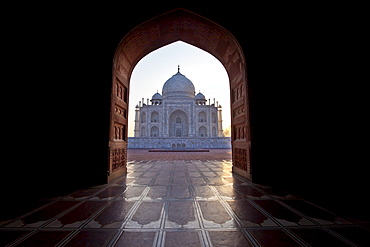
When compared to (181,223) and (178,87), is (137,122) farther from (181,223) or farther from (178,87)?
(181,223)

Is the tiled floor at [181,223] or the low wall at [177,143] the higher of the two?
the low wall at [177,143]

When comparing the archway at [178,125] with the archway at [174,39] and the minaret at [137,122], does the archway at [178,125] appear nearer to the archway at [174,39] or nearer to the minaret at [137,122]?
the minaret at [137,122]

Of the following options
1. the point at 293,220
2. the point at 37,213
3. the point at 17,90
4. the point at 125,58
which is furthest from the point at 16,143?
the point at 293,220

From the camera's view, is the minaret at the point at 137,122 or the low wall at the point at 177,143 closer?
the low wall at the point at 177,143

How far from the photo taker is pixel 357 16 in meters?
2.33

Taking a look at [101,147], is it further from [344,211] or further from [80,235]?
[344,211]

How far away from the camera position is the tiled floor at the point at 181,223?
1202 millimetres

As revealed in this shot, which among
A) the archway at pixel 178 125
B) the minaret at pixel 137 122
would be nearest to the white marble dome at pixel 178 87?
the archway at pixel 178 125

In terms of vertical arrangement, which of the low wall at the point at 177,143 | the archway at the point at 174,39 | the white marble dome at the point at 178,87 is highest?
the white marble dome at the point at 178,87

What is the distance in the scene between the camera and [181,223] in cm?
146

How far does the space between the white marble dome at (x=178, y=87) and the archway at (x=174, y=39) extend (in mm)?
25341

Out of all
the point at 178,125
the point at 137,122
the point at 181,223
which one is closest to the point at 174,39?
the point at 181,223

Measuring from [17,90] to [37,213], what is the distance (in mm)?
1932

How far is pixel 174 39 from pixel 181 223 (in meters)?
4.28
